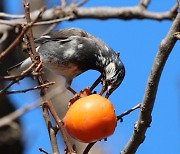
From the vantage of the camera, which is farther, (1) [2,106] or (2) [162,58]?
(1) [2,106]

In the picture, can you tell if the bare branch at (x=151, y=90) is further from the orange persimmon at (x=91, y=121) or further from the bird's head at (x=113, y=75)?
the bird's head at (x=113, y=75)

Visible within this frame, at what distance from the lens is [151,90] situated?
2.23 m

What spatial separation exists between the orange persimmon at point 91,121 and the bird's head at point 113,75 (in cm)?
83

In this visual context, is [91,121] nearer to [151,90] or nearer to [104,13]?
[151,90]

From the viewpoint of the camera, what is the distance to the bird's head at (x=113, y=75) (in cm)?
327

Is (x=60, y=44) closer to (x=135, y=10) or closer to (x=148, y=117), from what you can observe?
(x=135, y=10)

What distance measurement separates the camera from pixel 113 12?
5.07 metres

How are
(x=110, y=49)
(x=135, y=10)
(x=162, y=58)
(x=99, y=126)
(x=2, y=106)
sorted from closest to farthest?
(x=162, y=58)
(x=99, y=126)
(x=110, y=49)
(x=135, y=10)
(x=2, y=106)

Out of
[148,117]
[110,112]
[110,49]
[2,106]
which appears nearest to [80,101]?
[110,112]

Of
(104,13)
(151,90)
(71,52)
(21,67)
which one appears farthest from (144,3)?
(151,90)

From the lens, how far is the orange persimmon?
229 centimetres

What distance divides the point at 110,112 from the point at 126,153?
200 mm

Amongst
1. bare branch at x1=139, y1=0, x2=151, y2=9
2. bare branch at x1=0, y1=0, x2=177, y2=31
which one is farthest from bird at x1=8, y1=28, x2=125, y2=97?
bare branch at x1=139, y1=0, x2=151, y2=9

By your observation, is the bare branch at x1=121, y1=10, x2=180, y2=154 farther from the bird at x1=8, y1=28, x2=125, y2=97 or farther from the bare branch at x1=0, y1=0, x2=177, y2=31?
the bare branch at x1=0, y1=0, x2=177, y2=31
